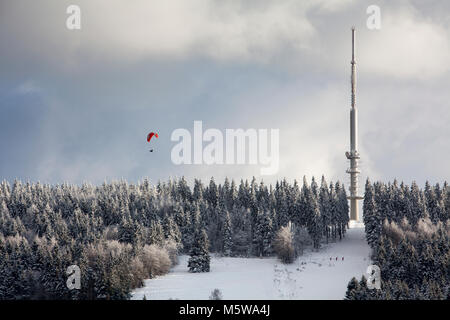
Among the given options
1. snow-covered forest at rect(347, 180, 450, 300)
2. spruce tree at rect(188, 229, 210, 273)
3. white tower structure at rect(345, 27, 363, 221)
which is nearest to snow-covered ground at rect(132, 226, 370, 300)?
spruce tree at rect(188, 229, 210, 273)

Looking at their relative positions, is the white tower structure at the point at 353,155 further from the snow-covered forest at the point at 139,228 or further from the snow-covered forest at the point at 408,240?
the snow-covered forest at the point at 408,240

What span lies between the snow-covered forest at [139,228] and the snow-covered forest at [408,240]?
46.3ft

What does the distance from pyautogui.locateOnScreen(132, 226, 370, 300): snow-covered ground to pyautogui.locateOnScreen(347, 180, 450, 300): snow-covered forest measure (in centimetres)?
747

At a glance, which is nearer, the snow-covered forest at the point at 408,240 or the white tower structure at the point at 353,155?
the snow-covered forest at the point at 408,240

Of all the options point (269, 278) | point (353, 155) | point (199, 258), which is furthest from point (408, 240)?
point (353, 155)

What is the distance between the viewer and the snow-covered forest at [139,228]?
107562 millimetres

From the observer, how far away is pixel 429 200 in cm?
14400

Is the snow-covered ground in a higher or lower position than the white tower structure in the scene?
lower

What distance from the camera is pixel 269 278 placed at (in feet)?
351

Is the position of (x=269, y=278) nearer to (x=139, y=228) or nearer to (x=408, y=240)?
(x=408, y=240)

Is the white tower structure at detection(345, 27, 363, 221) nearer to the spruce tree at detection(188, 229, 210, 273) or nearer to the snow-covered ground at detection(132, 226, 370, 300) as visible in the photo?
the snow-covered ground at detection(132, 226, 370, 300)

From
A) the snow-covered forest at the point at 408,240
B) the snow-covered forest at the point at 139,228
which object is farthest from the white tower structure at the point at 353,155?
the snow-covered forest at the point at 408,240

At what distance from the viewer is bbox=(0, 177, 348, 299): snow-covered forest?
108m
